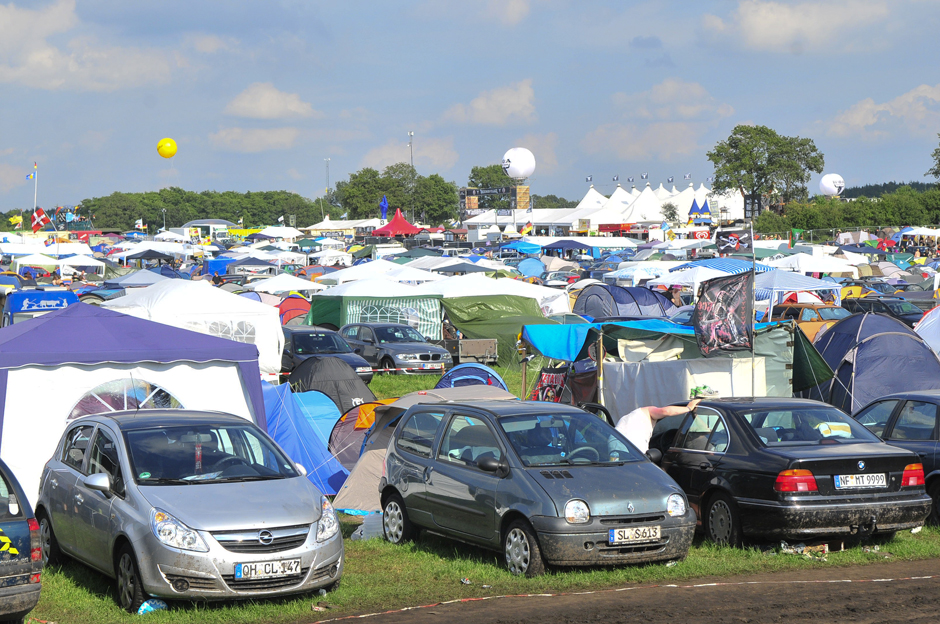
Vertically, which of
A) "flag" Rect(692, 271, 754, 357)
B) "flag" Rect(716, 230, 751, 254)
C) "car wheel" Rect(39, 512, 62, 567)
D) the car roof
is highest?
"flag" Rect(716, 230, 751, 254)

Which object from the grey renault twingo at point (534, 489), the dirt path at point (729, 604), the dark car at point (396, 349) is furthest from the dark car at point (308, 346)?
the dirt path at point (729, 604)

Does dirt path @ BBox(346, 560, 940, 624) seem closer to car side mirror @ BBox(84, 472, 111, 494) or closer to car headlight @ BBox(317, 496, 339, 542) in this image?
car headlight @ BBox(317, 496, 339, 542)

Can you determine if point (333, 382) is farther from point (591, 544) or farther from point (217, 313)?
point (591, 544)

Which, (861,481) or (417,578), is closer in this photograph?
(417,578)

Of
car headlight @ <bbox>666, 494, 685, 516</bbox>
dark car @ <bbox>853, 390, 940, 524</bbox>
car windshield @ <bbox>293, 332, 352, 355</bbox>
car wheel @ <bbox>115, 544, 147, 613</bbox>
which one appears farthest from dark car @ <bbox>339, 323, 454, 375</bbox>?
car wheel @ <bbox>115, 544, 147, 613</bbox>

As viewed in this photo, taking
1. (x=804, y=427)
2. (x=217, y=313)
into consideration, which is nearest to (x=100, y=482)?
(x=804, y=427)

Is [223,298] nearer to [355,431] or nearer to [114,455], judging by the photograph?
[355,431]

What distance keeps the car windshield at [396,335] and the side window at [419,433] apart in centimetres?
1524

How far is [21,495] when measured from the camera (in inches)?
250

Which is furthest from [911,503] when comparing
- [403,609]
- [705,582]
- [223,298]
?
[223,298]

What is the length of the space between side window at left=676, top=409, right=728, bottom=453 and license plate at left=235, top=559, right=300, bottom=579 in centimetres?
423

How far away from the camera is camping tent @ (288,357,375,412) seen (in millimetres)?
16203

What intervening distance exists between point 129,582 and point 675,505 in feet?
14.1

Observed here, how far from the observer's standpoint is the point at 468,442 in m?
8.52
